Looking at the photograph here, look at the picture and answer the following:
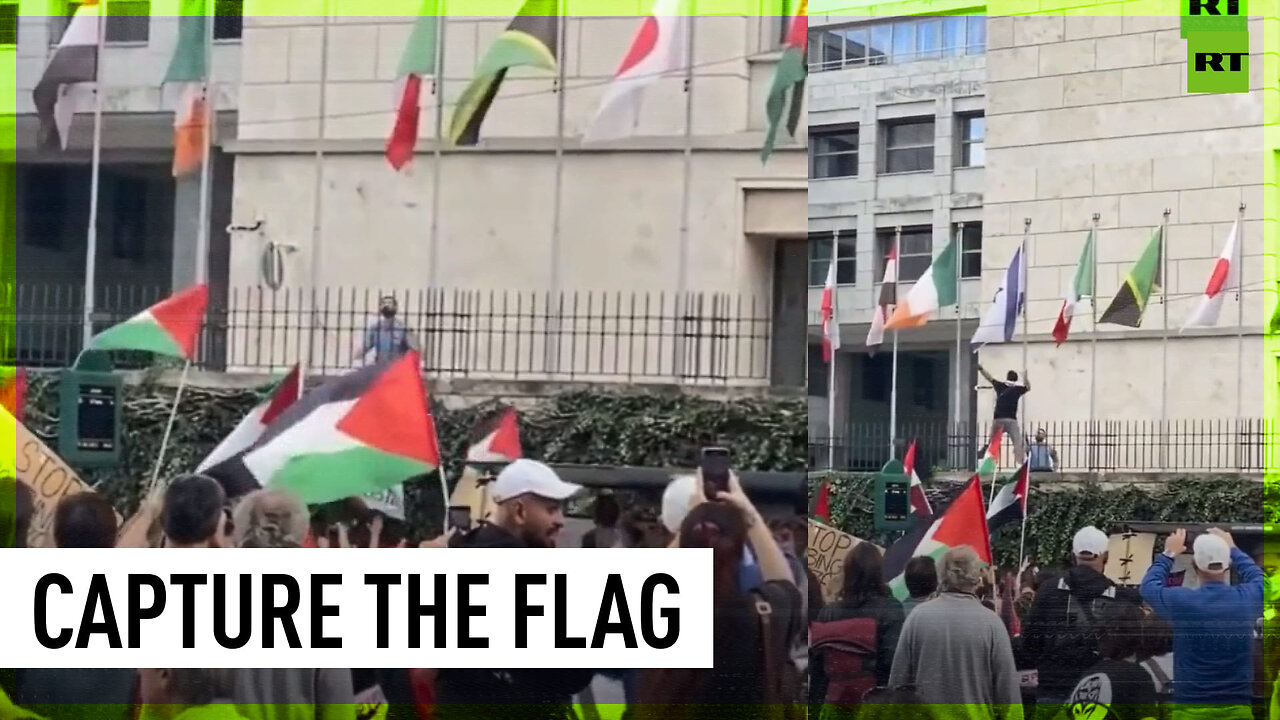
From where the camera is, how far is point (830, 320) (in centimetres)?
352

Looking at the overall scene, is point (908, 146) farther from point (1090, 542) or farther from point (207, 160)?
point (207, 160)

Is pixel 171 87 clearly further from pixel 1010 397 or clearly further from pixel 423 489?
pixel 1010 397

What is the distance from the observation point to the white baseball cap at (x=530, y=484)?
3.35 m

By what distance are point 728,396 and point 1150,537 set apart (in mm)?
1034

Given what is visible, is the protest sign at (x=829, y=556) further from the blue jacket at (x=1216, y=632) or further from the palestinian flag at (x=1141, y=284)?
the palestinian flag at (x=1141, y=284)

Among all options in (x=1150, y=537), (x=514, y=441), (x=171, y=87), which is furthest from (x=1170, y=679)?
(x=171, y=87)

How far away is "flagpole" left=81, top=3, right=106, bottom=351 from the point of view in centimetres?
341

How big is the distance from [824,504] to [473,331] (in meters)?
0.86

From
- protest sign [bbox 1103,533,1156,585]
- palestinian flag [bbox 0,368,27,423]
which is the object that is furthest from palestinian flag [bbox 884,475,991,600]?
palestinian flag [bbox 0,368,27,423]

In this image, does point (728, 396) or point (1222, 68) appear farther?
point (1222, 68)

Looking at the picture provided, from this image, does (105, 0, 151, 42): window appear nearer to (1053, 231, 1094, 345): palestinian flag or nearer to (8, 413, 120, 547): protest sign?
(8, 413, 120, 547): protest sign

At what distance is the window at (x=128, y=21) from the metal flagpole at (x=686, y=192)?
1175mm

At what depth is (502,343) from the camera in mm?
3404

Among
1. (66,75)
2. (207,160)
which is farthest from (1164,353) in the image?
(66,75)
